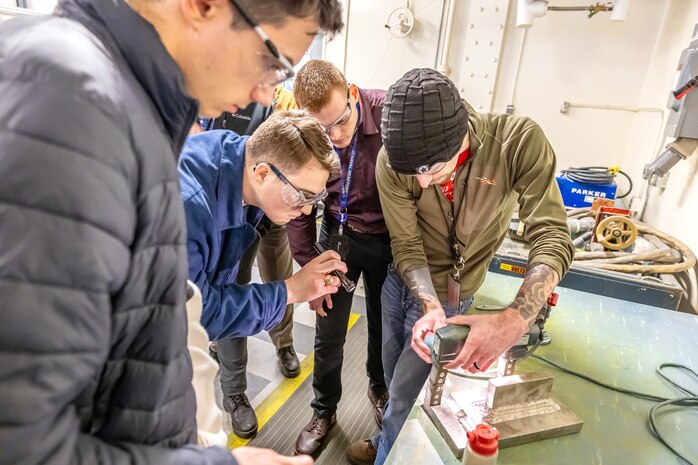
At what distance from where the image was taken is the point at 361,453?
1.90 metres

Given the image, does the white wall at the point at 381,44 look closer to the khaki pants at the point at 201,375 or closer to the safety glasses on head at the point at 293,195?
the safety glasses on head at the point at 293,195

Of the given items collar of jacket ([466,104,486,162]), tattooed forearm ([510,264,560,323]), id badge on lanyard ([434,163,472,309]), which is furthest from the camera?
id badge on lanyard ([434,163,472,309])

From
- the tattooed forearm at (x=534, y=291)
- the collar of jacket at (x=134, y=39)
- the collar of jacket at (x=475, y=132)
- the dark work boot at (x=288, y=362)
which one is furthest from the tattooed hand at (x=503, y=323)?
the dark work boot at (x=288, y=362)

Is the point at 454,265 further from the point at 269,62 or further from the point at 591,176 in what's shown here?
the point at 591,176

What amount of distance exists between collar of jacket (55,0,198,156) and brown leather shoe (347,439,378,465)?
184 centimetres

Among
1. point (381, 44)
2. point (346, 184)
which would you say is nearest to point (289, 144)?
point (346, 184)

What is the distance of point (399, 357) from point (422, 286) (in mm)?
308

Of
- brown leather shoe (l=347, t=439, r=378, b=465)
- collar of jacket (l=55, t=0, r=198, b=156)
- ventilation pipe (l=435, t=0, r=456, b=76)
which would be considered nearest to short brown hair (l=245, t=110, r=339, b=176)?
collar of jacket (l=55, t=0, r=198, b=156)

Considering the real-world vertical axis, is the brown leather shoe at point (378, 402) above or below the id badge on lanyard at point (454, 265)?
below

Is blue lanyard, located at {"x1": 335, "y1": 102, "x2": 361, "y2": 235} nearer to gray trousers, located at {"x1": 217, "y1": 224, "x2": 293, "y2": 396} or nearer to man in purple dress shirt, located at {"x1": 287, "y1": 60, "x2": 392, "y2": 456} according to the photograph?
man in purple dress shirt, located at {"x1": 287, "y1": 60, "x2": 392, "y2": 456}

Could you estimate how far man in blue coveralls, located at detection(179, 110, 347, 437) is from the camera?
1136 mm

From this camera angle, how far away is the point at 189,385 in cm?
60

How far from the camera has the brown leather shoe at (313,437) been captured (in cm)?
195

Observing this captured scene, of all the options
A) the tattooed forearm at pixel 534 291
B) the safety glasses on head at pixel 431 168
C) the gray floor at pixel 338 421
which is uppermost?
the safety glasses on head at pixel 431 168
